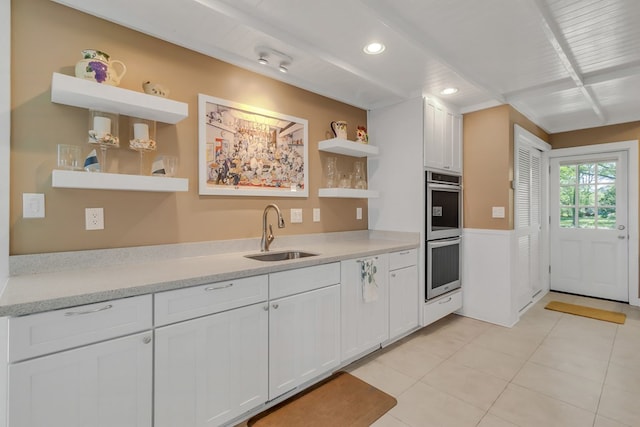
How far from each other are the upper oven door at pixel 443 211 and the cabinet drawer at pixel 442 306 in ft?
2.07

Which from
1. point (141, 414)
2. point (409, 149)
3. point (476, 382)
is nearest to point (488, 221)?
point (409, 149)

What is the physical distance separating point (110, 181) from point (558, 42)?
2983 millimetres

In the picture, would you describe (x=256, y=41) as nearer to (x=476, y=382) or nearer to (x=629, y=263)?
(x=476, y=382)

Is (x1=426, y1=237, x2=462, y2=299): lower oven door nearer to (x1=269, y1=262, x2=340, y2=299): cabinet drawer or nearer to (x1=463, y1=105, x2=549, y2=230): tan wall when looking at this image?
(x1=463, y1=105, x2=549, y2=230): tan wall

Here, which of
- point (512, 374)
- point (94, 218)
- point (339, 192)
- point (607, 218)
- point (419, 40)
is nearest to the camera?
point (94, 218)

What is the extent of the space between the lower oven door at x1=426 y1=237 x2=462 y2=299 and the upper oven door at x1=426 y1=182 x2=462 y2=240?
0.09 m

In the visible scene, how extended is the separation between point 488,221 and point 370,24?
2.43 meters

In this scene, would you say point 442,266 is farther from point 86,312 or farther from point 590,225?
point 86,312

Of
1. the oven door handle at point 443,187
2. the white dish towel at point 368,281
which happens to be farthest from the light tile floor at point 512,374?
the oven door handle at point 443,187

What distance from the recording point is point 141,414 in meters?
1.37

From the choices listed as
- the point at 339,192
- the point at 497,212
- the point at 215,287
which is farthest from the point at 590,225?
the point at 215,287

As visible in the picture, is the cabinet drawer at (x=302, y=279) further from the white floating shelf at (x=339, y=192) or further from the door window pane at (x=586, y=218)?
the door window pane at (x=586, y=218)

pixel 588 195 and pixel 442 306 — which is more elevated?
pixel 588 195

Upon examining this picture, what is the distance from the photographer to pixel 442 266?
3229 millimetres
